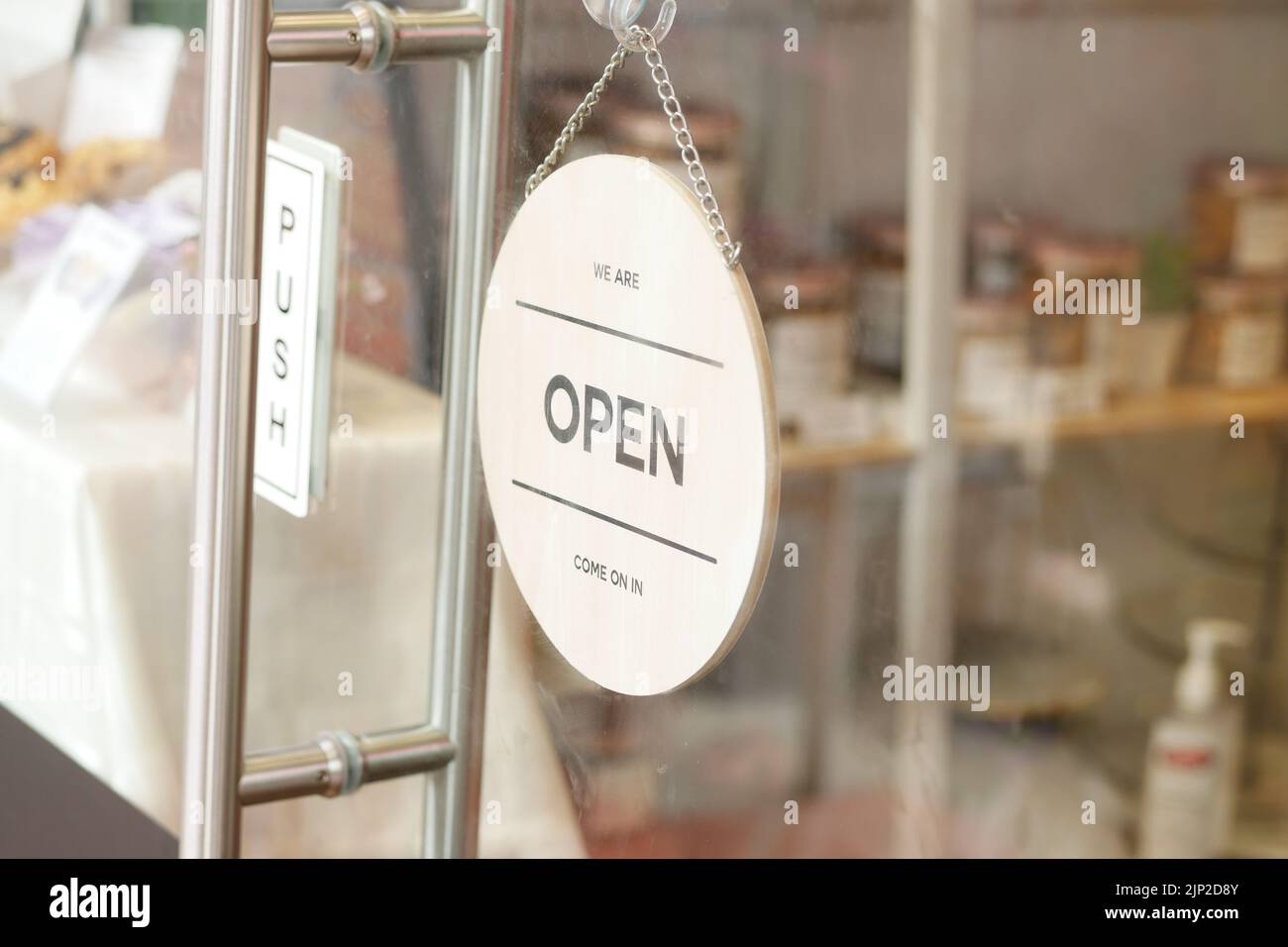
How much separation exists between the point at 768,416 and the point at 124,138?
0.97 meters

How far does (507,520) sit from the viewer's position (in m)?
0.45

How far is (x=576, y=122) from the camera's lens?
0.43 meters

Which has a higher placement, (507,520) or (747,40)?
(747,40)

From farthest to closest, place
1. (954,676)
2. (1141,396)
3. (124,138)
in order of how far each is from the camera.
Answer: (124,138) → (1141,396) → (954,676)

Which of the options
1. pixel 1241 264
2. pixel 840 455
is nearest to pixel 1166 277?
pixel 1241 264

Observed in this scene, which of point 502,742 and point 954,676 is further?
point 954,676

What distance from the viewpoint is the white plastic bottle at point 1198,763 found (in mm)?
1074

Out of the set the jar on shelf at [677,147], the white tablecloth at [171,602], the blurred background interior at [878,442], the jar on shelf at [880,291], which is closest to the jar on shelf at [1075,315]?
A: the blurred background interior at [878,442]

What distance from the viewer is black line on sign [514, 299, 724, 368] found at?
36 cm

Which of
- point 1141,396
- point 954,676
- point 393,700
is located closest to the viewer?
point 393,700

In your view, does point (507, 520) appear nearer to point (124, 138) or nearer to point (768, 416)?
point (768, 416)

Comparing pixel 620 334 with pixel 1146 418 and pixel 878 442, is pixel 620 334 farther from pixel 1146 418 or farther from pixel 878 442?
pixel 1146 418

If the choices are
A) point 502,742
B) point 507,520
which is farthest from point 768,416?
point 502,742

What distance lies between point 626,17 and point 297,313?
0.69 feet
